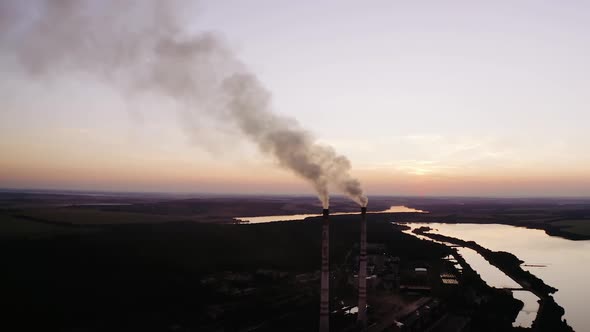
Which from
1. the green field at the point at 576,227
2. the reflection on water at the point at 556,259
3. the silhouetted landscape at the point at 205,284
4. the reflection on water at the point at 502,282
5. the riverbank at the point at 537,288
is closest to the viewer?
the silhouetted landscape at the point at 205,284

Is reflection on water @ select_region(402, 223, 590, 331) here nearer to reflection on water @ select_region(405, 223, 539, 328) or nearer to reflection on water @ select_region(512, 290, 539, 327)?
reflection on water @ select_region(512, 290, 539, 327)

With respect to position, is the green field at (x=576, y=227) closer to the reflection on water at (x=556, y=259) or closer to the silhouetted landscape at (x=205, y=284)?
the reflection on water at (x=556, y=259)

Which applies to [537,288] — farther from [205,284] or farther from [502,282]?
[205,284]

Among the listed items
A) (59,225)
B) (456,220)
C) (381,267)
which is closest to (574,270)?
(381,267)

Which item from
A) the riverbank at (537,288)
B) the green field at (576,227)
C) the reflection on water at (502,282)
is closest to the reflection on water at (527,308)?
the reflection on water at (502,282)

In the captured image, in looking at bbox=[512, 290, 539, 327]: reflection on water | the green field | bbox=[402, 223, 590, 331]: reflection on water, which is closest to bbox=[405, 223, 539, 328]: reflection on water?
bbox=[512, 290, 539, 327]: reflection on water

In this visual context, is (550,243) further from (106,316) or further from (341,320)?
(106,316)
